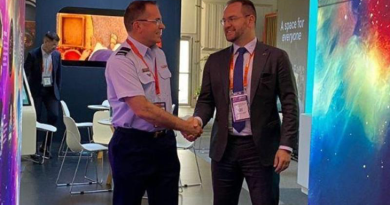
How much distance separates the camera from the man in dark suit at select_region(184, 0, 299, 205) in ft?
9.00

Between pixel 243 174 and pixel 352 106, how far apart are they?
0.65m

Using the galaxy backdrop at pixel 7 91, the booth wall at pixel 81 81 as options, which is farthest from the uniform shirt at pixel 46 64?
the galaxy backdrop at pixel 7 91

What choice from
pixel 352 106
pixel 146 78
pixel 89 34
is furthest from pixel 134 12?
pixel 89 34

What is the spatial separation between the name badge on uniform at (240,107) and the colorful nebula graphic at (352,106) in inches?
20.2

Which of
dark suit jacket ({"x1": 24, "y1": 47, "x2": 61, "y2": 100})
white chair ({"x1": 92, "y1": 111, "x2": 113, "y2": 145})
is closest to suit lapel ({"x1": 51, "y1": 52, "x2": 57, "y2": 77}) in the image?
dark suit jacket ({"x1": 24, "y1": 47, "x2": 61, "y2": 100})

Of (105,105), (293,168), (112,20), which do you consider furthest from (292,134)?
(112,20)

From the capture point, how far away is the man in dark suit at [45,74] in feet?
25.7

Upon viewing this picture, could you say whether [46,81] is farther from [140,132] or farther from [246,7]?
[246,7]

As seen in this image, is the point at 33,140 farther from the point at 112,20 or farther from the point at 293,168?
the point at 112,20

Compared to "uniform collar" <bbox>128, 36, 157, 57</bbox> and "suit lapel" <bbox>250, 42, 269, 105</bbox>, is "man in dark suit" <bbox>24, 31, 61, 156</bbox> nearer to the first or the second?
"uniform collar" <bbox>128, 36, 157, 57</bbox>

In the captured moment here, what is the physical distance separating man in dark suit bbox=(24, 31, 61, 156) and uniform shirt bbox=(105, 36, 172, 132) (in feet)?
17.2

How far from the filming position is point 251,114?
2.75m

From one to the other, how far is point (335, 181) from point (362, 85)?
1.89 feet

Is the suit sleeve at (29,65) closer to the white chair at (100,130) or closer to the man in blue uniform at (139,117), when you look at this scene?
the white chair at (100,130)
